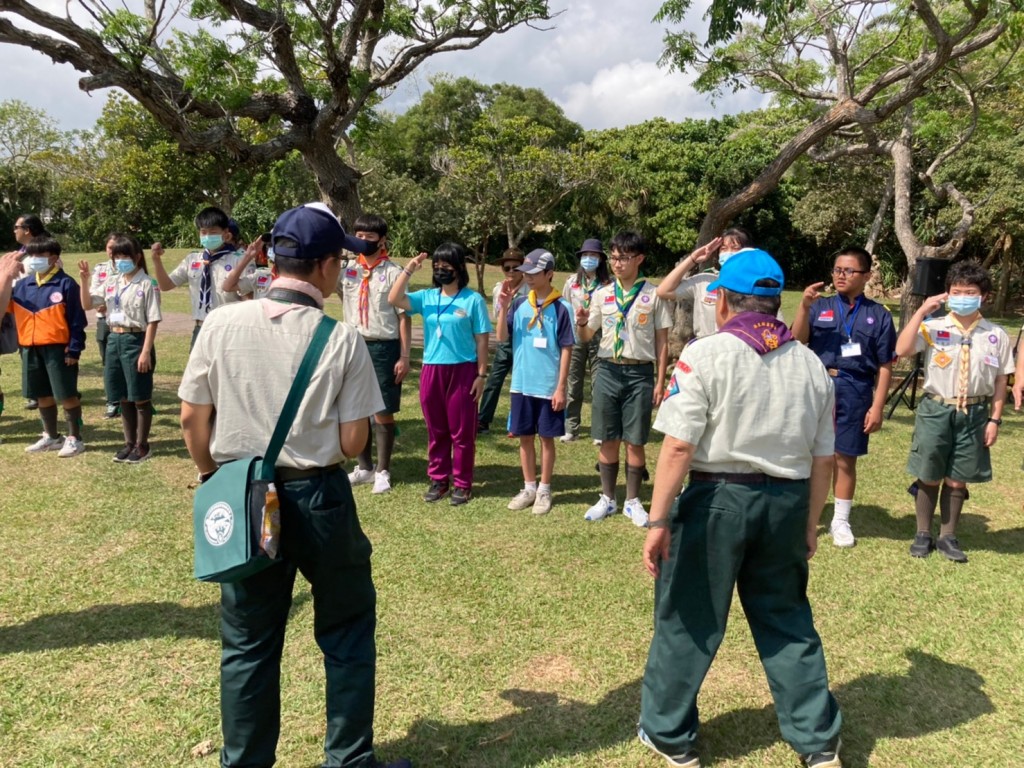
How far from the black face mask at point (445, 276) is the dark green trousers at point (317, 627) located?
2.91m

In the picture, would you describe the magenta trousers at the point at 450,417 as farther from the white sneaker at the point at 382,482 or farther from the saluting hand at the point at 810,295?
the saluting hand at the point at 810,295

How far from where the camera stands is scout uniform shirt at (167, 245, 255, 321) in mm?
5684

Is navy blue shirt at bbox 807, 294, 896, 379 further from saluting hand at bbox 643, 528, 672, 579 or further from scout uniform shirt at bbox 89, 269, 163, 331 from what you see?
scout uniform shirt at bbox 89, 269, 163, 331

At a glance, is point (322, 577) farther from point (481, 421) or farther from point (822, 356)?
point (481, 421)

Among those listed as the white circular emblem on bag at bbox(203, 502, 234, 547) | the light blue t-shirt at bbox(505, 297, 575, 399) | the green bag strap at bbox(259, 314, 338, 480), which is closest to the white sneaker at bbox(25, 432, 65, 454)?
the light blue t-shirt at bbox(505, 297, 575, 399)

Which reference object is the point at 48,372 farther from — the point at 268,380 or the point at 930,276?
the point at 930,276

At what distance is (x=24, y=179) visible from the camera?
128 ft

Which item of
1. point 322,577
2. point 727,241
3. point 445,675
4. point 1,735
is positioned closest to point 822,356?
point 727,241

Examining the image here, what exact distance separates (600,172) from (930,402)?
17112 millimetres

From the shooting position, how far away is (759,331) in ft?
7.95

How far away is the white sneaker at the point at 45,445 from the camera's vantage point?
6301 millimetres

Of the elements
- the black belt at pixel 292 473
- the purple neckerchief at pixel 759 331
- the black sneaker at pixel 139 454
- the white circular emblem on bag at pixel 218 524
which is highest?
the purple neckerchief at pixel 759 331

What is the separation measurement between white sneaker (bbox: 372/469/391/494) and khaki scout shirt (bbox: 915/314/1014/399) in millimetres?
3911

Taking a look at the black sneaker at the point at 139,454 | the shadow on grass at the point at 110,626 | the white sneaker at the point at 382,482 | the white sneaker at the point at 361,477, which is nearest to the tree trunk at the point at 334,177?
the black sneaker at the point at 139,454
